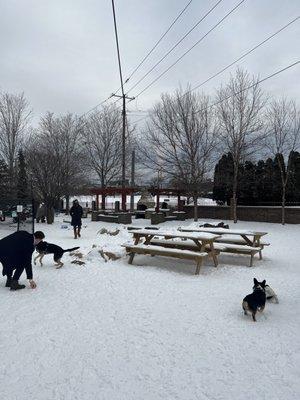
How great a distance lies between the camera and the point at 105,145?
1512 inches

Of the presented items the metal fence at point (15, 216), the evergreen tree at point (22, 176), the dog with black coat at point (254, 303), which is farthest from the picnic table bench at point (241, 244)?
the evergreen tree at point (22, 176)

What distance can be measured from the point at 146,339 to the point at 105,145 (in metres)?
34.5

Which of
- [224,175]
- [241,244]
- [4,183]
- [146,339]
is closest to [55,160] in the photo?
[4,183]

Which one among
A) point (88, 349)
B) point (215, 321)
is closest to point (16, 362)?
point (88, 349)

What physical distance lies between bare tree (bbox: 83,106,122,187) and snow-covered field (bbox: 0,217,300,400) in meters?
30.3

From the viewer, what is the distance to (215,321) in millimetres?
5734

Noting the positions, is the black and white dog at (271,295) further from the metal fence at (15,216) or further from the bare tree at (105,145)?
the bare tree at (105,145)

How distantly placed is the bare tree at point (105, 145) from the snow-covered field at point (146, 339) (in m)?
30.3

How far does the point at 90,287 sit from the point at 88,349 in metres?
3.03

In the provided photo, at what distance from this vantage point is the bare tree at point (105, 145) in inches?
1513

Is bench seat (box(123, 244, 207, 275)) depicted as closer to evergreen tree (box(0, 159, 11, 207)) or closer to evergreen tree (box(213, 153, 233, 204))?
evergreen tree (box(0, 159, 11, 207))

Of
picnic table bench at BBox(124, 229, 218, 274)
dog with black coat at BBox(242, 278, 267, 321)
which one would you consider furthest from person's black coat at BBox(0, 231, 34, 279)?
dog with black coat at BBox(242, 278, 267, 321)

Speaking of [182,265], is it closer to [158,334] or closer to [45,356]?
[158,334]

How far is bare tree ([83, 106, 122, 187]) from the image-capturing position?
38.4m
